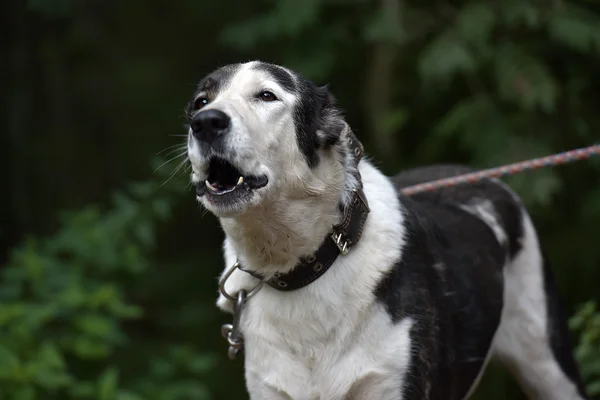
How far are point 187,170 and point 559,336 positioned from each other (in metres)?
1.73

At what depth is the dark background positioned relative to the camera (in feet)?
16.0

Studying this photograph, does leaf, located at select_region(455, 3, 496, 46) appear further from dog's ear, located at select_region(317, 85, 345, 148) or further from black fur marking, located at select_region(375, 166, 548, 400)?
dog's ear, located at select_region(317, 85, 345, 148)

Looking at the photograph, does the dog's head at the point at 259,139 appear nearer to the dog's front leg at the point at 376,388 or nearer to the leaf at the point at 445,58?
the dog's front leg at the point at 376,388

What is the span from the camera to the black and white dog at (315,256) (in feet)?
9.30

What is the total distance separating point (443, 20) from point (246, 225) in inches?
127

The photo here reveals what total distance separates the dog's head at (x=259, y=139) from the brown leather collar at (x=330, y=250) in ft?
0.31

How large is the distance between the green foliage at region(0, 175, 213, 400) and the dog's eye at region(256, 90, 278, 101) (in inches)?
78.4

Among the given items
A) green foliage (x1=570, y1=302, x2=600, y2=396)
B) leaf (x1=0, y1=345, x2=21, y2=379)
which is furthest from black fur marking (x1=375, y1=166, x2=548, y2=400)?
leaf (x1=0, y1=345, x2=21, y2=379)

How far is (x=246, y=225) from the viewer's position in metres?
2.98

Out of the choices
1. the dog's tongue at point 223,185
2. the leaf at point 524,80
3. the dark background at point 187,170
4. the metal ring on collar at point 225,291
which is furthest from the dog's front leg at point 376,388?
the leaf at point 524,80

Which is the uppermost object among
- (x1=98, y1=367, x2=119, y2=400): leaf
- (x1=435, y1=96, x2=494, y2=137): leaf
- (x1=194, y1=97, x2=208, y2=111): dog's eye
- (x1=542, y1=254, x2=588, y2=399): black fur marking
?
(x1=194, y1=97, x2=208, y2=111): dog's eye

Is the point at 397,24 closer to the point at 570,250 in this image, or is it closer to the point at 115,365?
the point at 570,250

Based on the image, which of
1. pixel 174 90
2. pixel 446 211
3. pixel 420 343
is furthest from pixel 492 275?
pixel 174 90

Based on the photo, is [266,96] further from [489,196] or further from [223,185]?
[489,196]
